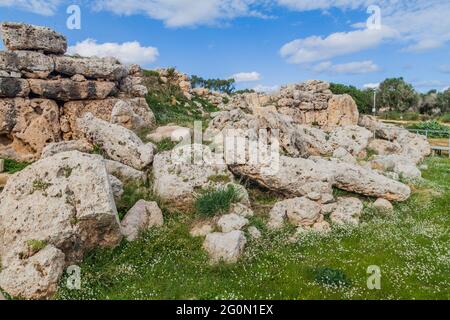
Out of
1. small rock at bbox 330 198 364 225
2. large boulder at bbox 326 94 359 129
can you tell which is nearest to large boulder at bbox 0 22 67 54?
small rock at bbox 330 198 364 225

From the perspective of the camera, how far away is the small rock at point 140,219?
37.9ft

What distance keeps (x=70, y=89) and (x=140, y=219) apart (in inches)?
519

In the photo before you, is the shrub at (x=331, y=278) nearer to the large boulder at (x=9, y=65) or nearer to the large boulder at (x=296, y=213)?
the large boulder at (x=296, y=213)

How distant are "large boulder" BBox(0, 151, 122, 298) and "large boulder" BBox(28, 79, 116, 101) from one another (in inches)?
455

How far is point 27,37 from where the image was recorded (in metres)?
21.4

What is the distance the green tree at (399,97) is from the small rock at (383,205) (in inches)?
3235

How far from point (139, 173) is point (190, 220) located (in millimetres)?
3084

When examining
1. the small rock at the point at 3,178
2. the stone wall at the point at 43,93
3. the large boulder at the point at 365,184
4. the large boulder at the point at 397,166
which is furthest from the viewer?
the stone wall at the point at 43,93

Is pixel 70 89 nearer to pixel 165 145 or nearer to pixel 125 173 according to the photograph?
pixel 165 145

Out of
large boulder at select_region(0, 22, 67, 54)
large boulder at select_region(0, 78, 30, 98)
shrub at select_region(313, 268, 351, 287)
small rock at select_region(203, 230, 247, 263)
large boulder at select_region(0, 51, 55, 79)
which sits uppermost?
large boulder at select_region(0, 22, 67, 54)

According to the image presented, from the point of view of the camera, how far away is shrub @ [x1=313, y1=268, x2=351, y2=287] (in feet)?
30.9

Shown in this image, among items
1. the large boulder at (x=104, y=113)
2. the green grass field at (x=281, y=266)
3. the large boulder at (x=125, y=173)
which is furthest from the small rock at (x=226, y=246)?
the large boulder at (x=104, y=113)

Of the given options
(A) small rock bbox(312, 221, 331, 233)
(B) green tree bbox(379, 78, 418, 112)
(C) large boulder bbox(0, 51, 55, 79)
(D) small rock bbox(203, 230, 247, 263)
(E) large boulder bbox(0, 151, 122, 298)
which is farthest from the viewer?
(B) green tree bbox(379, 78, 418, 112)

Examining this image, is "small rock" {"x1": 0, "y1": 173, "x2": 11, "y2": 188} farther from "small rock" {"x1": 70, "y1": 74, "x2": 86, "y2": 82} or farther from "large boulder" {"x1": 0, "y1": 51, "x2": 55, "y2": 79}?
"small rock" {"x1": 70, "y1": 74, "x2": 86, "y2": 82}
